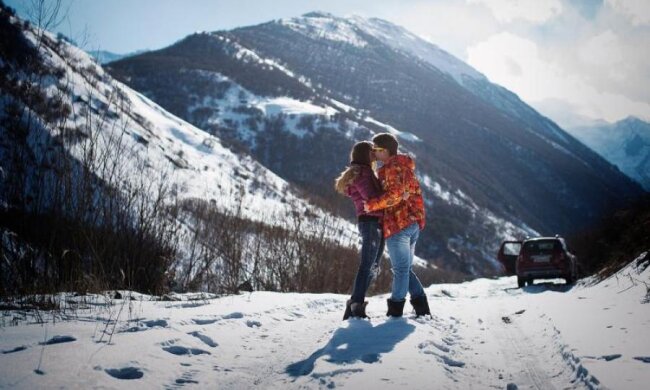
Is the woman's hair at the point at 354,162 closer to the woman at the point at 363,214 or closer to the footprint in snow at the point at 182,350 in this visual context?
the woman at the point at 363,214

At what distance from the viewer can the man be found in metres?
3.68

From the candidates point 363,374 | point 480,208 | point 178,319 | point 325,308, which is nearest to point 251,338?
point 178,319

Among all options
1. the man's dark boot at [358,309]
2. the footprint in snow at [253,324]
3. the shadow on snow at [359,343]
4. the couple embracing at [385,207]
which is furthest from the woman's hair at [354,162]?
the footprint in snow at [253,324]

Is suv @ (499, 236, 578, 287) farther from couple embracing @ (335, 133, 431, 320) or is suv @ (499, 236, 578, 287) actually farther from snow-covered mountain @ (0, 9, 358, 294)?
couple embracing @ (335, 133, 431, 320)

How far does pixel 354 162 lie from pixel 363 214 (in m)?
0.50

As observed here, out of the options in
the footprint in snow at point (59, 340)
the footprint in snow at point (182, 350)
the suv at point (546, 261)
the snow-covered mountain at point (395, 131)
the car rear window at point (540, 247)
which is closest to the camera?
the footprint in snow at point (59, 340)

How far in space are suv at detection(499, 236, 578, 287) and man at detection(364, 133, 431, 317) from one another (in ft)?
28.8

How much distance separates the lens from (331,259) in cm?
748

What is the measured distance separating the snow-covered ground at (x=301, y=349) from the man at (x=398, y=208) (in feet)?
1.19

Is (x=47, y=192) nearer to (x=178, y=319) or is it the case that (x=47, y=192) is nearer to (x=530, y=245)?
(x=178, y=319)

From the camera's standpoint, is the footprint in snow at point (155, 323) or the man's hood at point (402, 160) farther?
the man's hood at point (402, 160)

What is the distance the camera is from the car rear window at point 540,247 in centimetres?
1130

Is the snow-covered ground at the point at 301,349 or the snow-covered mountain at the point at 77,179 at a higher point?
the snow-covered mountain at the point at 77,179

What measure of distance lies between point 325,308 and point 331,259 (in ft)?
9.51
